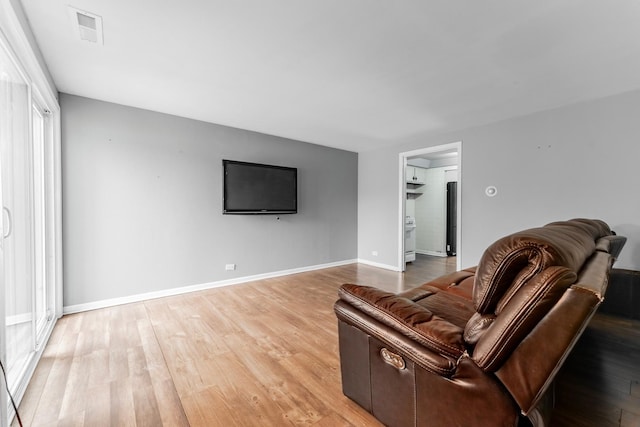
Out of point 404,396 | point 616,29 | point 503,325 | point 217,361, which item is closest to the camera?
point 503,325

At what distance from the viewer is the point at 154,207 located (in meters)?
3.65

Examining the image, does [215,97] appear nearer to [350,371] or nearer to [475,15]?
→ [475,15]

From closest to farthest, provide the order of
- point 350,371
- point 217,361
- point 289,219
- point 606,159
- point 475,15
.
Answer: point 350,371
point 475,15
point 217,361
point 606,159
point 289,219

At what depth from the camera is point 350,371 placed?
159 cm

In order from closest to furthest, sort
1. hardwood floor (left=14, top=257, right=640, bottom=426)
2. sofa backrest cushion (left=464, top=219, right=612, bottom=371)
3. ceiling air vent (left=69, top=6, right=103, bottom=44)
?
sofa backrest cushion (left=464, top=219, right=612, bottom=371) < hardwood floor (left=14, top=257, right=640, bottom=426) < ceiling air vent (left=69, top=6, right=103, bottom=44)

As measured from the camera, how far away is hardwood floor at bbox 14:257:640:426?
1.58 meters

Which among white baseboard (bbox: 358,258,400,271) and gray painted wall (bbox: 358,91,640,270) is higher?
gray painted wall (bbox: 358,91,640,270)

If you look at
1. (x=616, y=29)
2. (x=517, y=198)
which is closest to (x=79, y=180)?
(x=616, y=29)

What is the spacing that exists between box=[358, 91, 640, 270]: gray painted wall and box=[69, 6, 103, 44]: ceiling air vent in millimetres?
4427

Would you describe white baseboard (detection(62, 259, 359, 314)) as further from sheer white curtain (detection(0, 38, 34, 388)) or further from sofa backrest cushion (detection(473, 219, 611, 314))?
sofa backrest cushion (detection(473, 219, 611, 314))

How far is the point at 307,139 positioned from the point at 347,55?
280cm

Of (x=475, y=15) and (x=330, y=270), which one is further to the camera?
(x=330, y=270)

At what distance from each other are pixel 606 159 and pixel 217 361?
15.1 feet

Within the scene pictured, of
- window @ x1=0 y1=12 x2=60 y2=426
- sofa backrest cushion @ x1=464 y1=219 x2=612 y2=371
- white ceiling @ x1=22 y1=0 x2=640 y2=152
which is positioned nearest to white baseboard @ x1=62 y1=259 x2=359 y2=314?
window @ x1=0 y1=12 x2=60 y2=426
